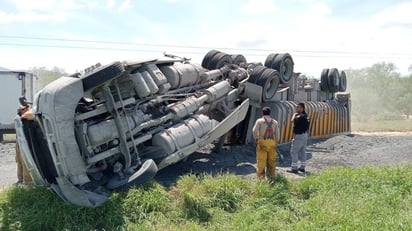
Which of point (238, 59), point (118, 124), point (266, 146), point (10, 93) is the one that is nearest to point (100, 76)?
point (118, 124)

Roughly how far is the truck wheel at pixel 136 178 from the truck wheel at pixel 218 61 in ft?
16.4

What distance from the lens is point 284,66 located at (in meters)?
12.7

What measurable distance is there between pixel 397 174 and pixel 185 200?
3.48m

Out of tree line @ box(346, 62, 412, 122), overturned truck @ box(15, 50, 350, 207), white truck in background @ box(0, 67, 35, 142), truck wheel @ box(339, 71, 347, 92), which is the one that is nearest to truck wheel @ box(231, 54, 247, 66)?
overturned truck @ box(15, 50, 350, 207)

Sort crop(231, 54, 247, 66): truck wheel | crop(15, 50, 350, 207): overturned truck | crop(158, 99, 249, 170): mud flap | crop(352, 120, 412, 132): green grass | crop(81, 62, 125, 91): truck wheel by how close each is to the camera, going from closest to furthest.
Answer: crop(15, 50, 350, 207): overturned truck
crop(81, 62, 125, 91): truck wheel
crop(158, 99, 249, 170): mud flap
crop(231, 54, 247, 66): truck wheel
crop(352, 120, 412, 132): green grass

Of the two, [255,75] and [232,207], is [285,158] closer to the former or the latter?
[255,75]

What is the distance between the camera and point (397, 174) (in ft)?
24.0

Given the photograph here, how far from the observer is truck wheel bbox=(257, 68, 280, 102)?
36.2 feet

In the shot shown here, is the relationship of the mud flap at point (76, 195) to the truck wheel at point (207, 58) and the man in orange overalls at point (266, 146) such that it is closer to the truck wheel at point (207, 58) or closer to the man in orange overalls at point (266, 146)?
→ the man in orange overalls at point (266, 146)

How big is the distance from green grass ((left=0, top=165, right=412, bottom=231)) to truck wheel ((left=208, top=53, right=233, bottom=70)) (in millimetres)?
4774

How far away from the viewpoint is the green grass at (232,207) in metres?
5.45

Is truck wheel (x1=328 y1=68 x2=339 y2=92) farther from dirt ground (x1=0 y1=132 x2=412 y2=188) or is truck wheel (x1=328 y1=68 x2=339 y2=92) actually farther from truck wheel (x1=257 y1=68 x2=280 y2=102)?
truck wheel (x1=257 y1=68 x2=280 y2=102)

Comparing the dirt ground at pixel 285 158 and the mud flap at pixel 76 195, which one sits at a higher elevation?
the mud flap at pixel 76 195

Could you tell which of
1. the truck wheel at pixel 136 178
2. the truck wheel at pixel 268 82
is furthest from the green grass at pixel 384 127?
the truck wheel at pixel 136 178
